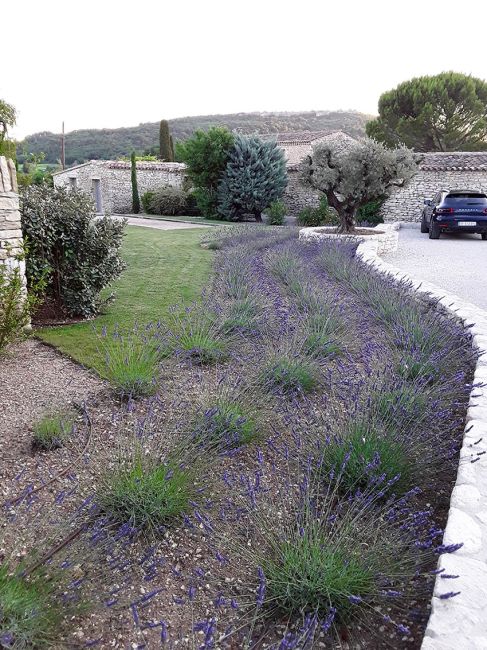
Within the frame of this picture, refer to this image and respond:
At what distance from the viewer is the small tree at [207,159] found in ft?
65.5

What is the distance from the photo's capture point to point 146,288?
7.36 m

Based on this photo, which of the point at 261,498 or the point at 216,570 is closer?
the point at 216,570

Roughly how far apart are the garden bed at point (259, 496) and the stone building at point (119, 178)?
23104 mm

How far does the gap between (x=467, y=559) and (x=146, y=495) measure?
4.23ft

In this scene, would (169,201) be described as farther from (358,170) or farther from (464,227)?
(464,227)

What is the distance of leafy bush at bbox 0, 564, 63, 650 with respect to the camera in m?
1.54

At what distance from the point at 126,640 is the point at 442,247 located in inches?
499

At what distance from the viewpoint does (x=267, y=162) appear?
1970 centimetres

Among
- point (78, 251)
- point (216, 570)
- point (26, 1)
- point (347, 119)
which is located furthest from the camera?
point (347, 119)

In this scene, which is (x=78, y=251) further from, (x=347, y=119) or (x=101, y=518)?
(x=347, y=119)

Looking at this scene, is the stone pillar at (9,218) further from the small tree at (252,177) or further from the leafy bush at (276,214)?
the small tree at (252,177)

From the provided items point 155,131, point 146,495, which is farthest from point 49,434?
point 155,131

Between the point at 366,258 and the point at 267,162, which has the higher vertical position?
the point at 267,162

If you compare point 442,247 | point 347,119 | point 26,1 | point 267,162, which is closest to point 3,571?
point 26,1
